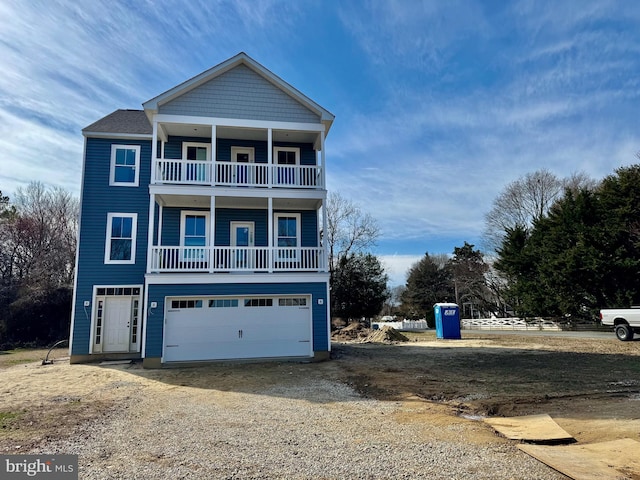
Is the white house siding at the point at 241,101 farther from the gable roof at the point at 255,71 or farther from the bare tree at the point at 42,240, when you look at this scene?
the bare tree at the point at 42,240

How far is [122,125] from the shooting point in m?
16.4

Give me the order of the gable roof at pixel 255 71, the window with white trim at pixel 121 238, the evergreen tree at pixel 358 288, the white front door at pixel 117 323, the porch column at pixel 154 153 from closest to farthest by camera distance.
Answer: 1. the porch column at pixel 154 153
2. the gable roof at pixel 255 71
3. the white front door at pixel 117 323
4. the window with white trim at pixel 121 238
5. the evergreen tree at pixel 358 288

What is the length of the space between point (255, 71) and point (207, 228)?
6.30 m

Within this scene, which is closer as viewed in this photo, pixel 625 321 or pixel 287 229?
pixel 287 229

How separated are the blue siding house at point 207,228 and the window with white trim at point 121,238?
0.04m

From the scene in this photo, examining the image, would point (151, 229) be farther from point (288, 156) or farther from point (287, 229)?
point (288, 156)

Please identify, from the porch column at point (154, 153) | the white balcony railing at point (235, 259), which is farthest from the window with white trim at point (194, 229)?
the porch column at point (154, 153)

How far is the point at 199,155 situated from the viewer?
16156 millimetres

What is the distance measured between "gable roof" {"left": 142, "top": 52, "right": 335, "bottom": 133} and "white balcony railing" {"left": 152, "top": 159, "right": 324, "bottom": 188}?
2000mm

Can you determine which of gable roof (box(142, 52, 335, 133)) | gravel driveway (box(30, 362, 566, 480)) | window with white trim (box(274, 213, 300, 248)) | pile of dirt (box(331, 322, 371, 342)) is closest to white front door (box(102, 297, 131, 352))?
window with white trim (box(274, 213, 300, 248))

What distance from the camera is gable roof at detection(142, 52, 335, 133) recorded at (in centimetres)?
1474

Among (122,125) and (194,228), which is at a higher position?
(122,125)

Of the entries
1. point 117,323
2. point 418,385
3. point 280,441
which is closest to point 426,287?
point 117,323

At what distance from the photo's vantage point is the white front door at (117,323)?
49.7ft
